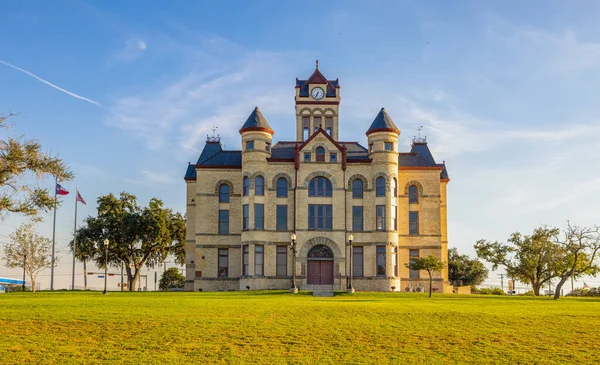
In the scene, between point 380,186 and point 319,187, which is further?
point 319,187

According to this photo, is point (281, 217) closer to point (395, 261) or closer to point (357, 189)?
point (357, 189)

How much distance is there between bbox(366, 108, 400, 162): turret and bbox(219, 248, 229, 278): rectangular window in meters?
14.7

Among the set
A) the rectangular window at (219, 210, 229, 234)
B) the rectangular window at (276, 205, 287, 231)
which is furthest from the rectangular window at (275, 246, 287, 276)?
the rectangular window at (219, 210, 229, 234)

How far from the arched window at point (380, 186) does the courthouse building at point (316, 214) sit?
0.08m

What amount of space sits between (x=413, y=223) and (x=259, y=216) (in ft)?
43.1

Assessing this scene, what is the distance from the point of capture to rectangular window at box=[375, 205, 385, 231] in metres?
55.5

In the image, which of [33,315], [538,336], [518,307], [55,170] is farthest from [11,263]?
[538,336]

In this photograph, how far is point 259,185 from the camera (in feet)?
184

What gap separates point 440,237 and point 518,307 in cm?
2438

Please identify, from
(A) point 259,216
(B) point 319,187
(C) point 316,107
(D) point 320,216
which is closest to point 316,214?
(D) point 320,216

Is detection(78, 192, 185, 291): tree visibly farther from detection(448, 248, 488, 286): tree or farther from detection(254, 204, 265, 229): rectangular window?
detection(448, 248, 488, 286): tree

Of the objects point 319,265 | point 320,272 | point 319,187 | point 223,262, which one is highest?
point 319,187

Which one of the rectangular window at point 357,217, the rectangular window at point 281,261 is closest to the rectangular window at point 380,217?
the rectangular window at point 357,217

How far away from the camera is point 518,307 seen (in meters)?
33.6
